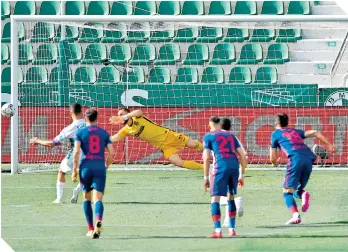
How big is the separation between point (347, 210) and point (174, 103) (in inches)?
398

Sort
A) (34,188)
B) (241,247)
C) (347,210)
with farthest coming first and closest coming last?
(34,188), (347,210), (241,247)

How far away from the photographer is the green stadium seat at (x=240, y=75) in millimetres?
28844

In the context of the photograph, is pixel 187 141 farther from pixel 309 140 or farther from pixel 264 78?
pixel 264 78

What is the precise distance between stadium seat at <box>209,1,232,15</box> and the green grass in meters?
10.4

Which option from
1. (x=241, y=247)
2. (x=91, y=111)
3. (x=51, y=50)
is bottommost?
(x=241, y=247)

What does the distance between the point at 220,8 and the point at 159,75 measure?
147 inches

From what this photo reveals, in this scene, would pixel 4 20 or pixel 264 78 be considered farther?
pixel 4 20

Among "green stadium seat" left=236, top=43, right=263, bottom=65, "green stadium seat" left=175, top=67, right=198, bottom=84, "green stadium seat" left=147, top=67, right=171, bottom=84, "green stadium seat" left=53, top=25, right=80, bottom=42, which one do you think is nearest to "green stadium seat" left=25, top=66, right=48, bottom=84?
"green stadium seat" left=53, top=25, right=80, bottom=42

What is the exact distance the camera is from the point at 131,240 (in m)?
12.4

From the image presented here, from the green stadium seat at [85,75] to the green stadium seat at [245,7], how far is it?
208 inches

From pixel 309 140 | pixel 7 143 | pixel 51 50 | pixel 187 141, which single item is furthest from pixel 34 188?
pixel 51 50

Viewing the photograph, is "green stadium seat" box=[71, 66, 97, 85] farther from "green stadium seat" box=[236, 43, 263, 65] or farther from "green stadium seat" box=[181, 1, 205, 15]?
"green stadium seat" box=[181, 1, 205, 15]

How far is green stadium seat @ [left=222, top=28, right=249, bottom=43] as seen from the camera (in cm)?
3000

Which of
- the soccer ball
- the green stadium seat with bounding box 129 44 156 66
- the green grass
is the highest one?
the green stadium seat with bounding box 129 44 156 66
